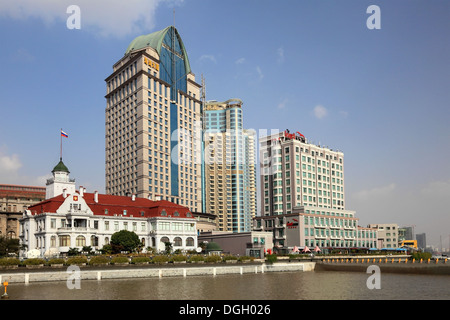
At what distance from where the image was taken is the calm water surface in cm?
4553

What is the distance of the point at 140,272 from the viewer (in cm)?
6475

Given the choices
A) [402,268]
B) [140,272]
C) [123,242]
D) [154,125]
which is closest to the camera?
[140,272]

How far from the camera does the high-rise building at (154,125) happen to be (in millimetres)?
170375

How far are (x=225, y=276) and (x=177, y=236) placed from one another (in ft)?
174

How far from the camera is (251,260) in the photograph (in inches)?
3489

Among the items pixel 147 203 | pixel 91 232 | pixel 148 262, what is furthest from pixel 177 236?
pixel 148 262

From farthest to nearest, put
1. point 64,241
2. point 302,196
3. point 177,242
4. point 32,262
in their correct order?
point 302,196 → point 177,242 → point 64,241 → point 32,262

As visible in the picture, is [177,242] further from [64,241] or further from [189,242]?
[64,241]

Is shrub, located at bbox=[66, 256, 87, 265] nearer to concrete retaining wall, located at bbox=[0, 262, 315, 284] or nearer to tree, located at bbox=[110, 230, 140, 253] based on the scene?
concrete retaining wall, located at bbox=[0, 262, 315, 284]

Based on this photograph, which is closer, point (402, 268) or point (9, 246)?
point (402, 268)

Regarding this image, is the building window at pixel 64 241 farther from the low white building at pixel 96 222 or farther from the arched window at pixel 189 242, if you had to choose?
the arched window at pixel 189 242

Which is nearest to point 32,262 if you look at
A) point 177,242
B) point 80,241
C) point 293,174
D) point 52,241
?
point 52,241

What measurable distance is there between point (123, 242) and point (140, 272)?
3497 cm

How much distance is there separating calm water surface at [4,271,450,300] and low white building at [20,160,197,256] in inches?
1702
